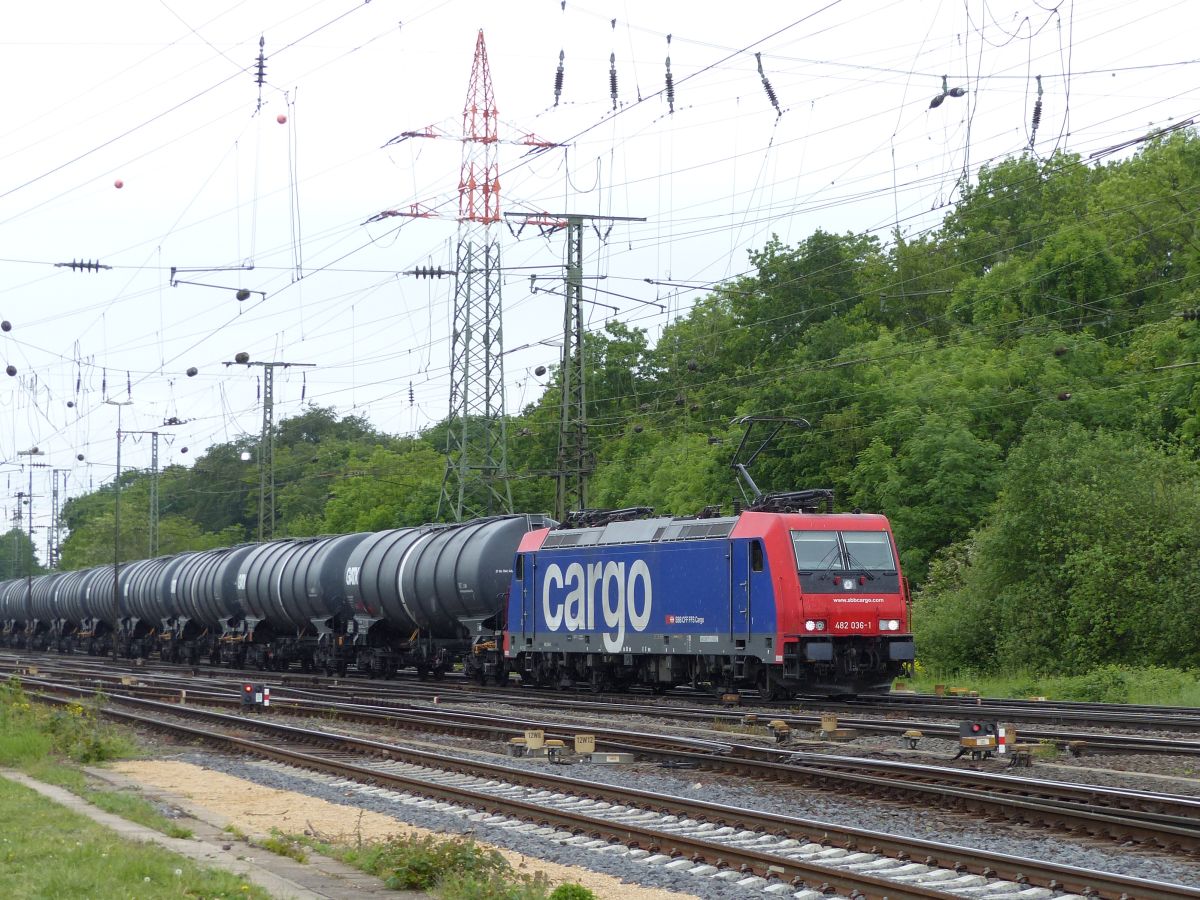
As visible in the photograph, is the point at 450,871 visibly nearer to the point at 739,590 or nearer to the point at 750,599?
the point at 750,599

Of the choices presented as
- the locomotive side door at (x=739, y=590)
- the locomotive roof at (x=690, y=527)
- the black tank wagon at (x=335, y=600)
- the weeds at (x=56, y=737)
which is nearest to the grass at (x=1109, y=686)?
the locomotive roof at (x=690, y=527)

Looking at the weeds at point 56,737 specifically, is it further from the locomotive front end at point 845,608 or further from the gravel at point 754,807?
the locomotive front end at point 845,608

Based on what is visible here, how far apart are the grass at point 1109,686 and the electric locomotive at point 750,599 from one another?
12.0 ft

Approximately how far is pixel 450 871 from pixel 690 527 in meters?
16.1

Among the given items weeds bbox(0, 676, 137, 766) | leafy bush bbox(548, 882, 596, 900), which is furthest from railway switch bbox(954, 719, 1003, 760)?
weeds bbox(0, 676, 137, 766)

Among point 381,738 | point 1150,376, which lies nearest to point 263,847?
point 381,738

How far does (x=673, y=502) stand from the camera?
53.8m

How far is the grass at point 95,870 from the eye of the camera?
8922 mm

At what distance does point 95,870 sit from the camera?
9.52 m

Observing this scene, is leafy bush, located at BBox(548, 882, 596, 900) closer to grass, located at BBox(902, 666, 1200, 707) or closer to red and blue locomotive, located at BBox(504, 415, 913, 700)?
red and blue locomotive, located at BBox(504, 415, 913, 700)

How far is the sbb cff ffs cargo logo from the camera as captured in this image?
26.7 m

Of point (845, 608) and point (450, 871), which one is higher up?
point (845, 608)

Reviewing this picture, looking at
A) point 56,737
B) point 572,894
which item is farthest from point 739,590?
point 572,894

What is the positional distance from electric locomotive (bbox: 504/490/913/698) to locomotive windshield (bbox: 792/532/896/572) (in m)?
0.02
